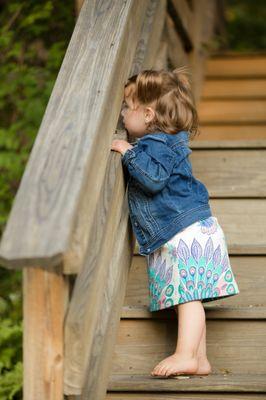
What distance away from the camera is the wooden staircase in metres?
2.91

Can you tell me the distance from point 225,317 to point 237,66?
3.92 m

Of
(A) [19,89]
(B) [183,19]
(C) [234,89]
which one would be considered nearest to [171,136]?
(A) [19,89]

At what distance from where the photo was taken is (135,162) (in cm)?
292

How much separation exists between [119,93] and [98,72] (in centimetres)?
24

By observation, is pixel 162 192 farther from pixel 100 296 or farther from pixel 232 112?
pixel 232 112

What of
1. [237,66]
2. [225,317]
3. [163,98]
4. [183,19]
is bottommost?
[225,317]

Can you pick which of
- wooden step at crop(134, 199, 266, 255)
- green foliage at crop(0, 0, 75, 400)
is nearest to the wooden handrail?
wooden step at crop(134, 199, 266, 255)

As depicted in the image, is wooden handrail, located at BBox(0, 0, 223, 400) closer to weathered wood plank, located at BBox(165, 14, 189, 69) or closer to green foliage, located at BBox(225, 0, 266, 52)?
weathered wood plank, located at BBox(165, 14, 189, 69)

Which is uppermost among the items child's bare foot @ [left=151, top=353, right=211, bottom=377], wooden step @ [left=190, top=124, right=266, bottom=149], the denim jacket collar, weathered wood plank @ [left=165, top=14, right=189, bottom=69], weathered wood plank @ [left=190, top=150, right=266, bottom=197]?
weathered wood plank @ [left=165, top=14, right=189, bottom=69]

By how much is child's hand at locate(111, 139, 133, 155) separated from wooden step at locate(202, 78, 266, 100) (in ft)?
10.3

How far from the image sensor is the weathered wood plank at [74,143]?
6.80 ft

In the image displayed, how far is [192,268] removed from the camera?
305cm

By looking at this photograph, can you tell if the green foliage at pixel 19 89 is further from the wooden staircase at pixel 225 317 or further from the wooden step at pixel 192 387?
the wooden step at pixel 192 387

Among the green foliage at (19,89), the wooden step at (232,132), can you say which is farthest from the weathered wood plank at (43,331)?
the wooden step at (232,132)
